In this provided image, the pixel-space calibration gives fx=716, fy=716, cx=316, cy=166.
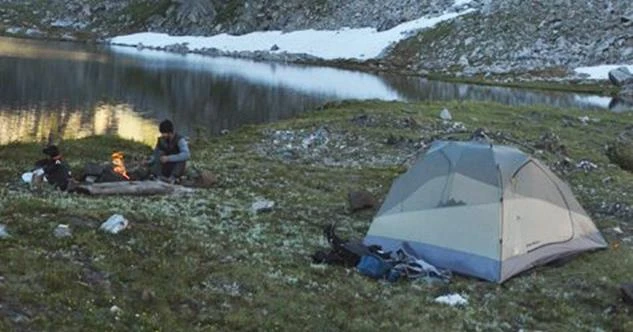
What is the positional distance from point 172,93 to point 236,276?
194ft

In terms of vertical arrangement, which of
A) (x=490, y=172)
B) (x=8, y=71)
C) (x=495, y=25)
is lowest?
(x=8, y=71)

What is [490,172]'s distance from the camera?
17.6m

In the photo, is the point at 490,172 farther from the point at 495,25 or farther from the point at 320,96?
the point at 495,25

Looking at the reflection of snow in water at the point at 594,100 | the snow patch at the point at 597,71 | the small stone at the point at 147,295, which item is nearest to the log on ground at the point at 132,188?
the small stone at the point at 147,295

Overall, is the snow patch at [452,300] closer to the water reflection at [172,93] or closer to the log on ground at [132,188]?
the log on ground at [132,188]

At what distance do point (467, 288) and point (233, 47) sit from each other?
140666 millimetres

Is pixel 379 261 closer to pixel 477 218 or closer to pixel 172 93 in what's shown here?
pixel 477 218

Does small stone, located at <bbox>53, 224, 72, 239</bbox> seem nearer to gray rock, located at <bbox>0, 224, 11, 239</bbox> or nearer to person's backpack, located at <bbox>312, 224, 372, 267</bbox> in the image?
gray rock, located at <bbox>0, 224, 11, 239</bbox>

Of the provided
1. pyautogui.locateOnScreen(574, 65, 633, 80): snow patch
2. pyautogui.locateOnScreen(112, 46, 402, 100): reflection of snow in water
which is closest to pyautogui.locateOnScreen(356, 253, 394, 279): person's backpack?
pyautogui.locateOnScreen(112, 46, 402, 100): reflection of snow in water

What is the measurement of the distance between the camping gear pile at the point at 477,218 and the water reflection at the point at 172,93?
28.8 m

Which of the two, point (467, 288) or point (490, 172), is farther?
point (490, 172)

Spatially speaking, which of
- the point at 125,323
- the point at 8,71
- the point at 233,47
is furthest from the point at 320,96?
the point at 233,47

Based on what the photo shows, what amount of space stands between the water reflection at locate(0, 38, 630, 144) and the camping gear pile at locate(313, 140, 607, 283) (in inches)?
1133

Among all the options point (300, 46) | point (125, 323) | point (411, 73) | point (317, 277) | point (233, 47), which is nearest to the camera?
point (125, 323)
